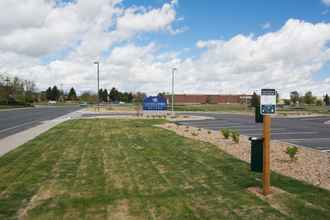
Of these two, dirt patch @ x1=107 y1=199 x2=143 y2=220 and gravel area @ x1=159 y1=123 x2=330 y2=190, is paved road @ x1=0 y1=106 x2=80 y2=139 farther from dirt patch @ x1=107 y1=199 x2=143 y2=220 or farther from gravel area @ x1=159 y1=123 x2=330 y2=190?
dirt patch @ x1=107 y1=199 x2=143 y2=220

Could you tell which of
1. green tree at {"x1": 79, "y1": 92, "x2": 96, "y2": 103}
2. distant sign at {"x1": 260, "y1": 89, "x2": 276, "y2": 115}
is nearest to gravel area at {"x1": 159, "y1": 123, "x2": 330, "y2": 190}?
distant sign at {"x1": 260, "y1": 89, "x2": 276, "y2": 115}

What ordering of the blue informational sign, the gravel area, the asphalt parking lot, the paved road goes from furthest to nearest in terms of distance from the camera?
the blue informational sign → the paved road → the asphalt parking lot → the gravel area

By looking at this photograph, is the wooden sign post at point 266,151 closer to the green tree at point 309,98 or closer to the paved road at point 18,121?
the paved road at point 18,121

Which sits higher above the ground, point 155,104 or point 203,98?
point 203,98

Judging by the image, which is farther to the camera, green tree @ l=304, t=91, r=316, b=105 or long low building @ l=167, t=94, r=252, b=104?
long low building @ l=167, t=94, r=252, b=104

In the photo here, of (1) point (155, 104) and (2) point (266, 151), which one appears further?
(1) point (155, 104)

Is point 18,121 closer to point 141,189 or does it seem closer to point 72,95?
point 141,189

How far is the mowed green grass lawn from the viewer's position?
532 centimetres

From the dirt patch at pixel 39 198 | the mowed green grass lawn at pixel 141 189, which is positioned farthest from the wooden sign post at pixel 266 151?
the dirt patch at pixel 39 198

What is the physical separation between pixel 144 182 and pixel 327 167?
473cm

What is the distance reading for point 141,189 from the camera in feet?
21.7

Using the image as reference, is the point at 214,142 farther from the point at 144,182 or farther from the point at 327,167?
the point at 144,182

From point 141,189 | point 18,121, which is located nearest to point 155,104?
point 18,121

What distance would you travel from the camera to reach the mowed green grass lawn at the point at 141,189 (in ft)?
17.5
